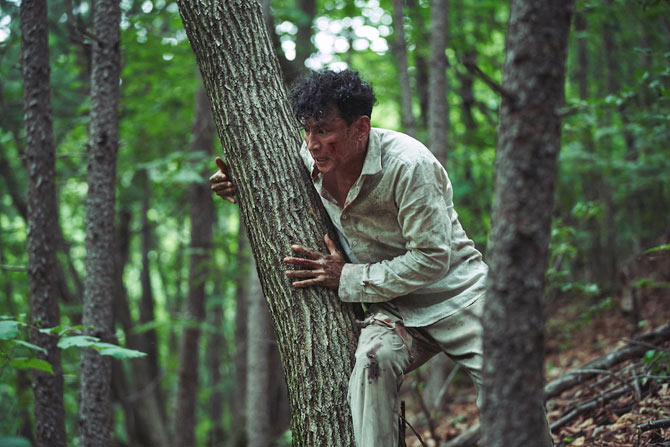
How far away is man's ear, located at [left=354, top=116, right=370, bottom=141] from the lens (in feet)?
9.43

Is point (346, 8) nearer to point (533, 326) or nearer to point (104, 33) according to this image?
point (104, 33)

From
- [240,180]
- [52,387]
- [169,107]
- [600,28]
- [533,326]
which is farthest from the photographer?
[169,107]

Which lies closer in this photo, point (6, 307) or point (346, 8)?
point (346, 8)

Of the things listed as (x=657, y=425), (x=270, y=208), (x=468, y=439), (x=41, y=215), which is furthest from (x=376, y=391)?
(x=41, y=215)

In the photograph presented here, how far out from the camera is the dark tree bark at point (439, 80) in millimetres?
6484

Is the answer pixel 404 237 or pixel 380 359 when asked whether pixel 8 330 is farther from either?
pixel 404 237

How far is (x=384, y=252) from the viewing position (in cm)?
303

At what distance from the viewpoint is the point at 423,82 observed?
1116 cm

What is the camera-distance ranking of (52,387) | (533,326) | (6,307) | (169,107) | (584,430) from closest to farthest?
(533,326) < (584,430) < (52,387) < (169,107) < (6,307)

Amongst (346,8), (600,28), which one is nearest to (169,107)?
(346,8)

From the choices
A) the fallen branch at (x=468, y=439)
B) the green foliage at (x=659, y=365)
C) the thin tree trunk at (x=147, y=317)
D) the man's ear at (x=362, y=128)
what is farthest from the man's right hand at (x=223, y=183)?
the thin tree trunk at (x=147, y=317)

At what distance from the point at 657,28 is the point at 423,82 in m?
4.22

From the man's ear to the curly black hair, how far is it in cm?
2

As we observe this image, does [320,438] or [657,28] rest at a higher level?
[657,28]
